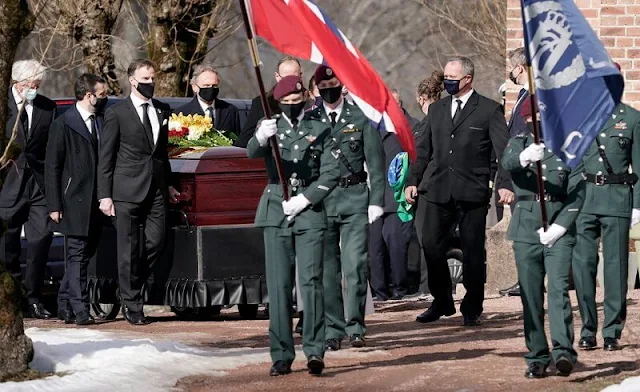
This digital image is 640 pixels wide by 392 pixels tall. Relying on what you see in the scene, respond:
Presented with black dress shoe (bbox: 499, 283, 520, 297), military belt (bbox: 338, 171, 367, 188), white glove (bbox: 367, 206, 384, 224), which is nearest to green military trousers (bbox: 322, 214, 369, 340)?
white glove (bbox: 367, 206, 384, 224)

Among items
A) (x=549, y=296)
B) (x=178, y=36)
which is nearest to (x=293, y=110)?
(x=549, y=296)

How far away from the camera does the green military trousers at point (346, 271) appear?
44.4 feet

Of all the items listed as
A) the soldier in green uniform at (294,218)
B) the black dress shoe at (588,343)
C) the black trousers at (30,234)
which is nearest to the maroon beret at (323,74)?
the soldier in green uniform at (294,218)

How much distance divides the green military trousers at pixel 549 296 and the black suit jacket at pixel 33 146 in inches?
223

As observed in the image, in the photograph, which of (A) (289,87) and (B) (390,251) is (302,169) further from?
(B) (390,251)

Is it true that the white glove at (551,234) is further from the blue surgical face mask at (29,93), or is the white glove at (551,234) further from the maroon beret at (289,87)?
the blue surgical face mask at (29,93)

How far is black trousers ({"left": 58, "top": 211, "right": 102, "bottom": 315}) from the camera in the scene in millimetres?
15891

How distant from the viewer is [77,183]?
1605cm

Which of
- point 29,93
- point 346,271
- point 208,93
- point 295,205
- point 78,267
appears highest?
point 208,93

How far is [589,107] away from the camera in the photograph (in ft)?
38.6

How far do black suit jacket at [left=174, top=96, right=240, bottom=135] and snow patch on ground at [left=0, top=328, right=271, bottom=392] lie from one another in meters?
3.37

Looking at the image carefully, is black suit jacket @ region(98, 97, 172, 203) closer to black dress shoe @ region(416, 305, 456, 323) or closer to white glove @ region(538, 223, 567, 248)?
black dress shoe @ region(416, 305, 456, 323)

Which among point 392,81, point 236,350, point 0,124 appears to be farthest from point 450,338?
point 392,81

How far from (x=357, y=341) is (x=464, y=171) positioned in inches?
83.8
